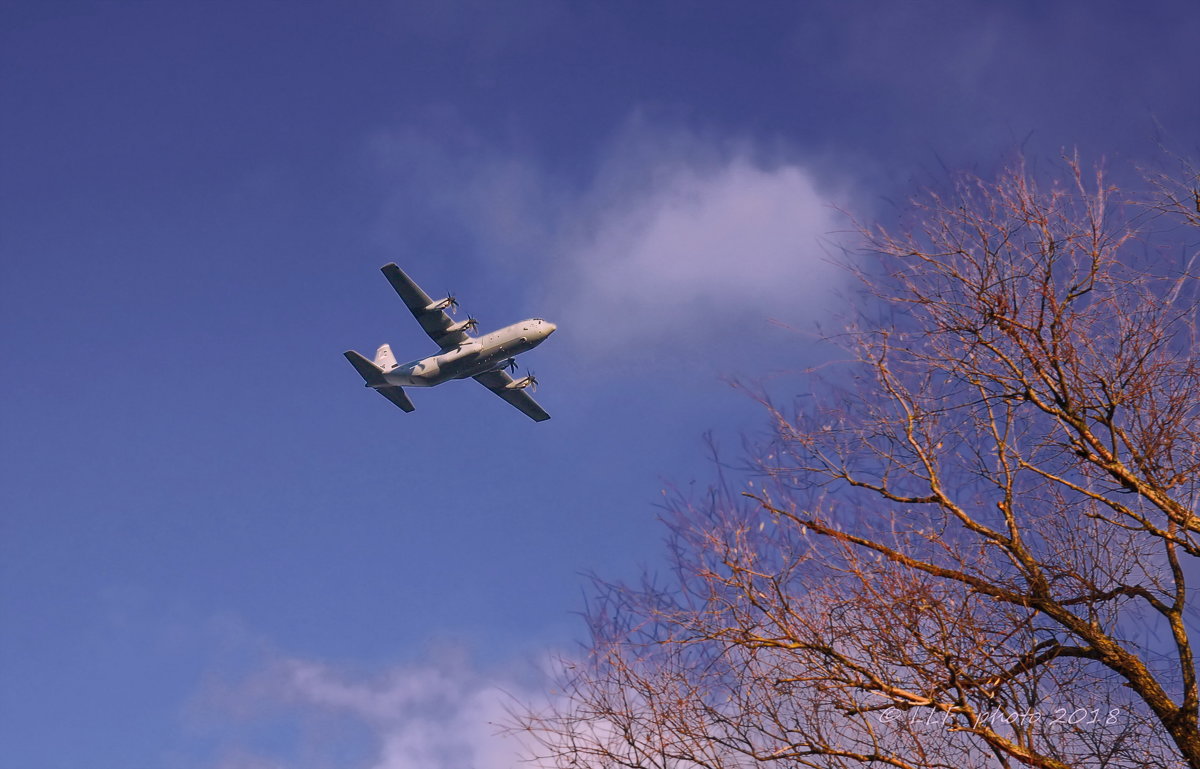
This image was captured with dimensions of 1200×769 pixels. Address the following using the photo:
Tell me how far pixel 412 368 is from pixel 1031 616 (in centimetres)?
3674

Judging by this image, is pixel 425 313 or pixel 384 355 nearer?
pixel 425 313

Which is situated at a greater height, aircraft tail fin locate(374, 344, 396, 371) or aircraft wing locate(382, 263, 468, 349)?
aircraft tail fin locate(374, 344, 396, 371)

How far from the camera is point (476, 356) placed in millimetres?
40719

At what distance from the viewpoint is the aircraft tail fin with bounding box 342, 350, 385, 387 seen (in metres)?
43.2

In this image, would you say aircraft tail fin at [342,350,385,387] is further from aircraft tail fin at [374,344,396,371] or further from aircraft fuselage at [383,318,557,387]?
aircraft tail fin at [374,344,396,371]

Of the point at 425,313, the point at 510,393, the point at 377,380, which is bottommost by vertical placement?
the point at 377,380

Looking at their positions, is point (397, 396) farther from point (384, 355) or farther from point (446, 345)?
point (384, 355)

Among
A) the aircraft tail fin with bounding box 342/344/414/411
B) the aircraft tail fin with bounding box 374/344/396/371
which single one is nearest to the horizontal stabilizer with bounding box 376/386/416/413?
the aircraft tail fin with bounding box 342/344/414/411

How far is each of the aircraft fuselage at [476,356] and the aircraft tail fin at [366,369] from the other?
1.02m

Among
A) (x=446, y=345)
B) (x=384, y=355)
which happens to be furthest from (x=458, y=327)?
(x=384, y=355)

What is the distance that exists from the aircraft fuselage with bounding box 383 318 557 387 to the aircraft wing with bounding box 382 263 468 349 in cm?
48

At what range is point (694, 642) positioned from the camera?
6898mm

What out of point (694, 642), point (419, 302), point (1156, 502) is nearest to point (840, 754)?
point (694, 642)

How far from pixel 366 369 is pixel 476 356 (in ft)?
20.4
